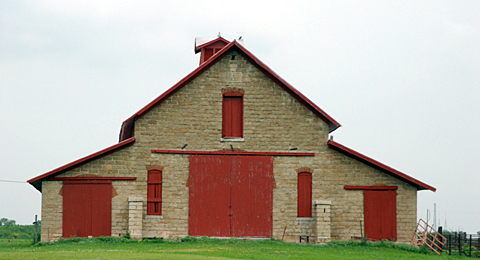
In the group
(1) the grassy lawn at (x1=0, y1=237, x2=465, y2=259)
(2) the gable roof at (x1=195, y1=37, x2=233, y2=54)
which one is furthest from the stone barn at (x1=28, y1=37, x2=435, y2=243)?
(2) the gable roof at (x1=195, y1=37, x2=233, y2=54)

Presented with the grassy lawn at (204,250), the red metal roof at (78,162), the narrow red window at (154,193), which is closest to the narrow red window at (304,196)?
the grassy lawn at (204,250)

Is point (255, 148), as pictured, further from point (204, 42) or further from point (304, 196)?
point (204, 42)

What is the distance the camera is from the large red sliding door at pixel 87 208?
94.5 feet

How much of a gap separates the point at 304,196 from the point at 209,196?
4.40 m

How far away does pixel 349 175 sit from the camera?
30219 mm

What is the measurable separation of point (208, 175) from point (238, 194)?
5.37 ft

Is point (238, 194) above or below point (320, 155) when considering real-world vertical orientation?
below

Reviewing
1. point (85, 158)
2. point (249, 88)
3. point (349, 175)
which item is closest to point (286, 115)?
point (249, 88)

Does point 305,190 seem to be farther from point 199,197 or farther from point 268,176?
point 199,197

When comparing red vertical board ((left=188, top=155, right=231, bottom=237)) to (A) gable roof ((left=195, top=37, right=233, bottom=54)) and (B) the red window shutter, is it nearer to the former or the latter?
(B) the red window shutter

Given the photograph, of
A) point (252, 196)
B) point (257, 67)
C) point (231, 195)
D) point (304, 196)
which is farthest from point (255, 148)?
point (257, 67)

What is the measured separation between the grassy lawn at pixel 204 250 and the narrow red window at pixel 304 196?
1.89 meters

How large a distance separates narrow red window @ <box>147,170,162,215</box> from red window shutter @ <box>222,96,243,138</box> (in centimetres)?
363

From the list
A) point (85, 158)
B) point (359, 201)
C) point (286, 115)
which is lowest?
point (359, 201)
